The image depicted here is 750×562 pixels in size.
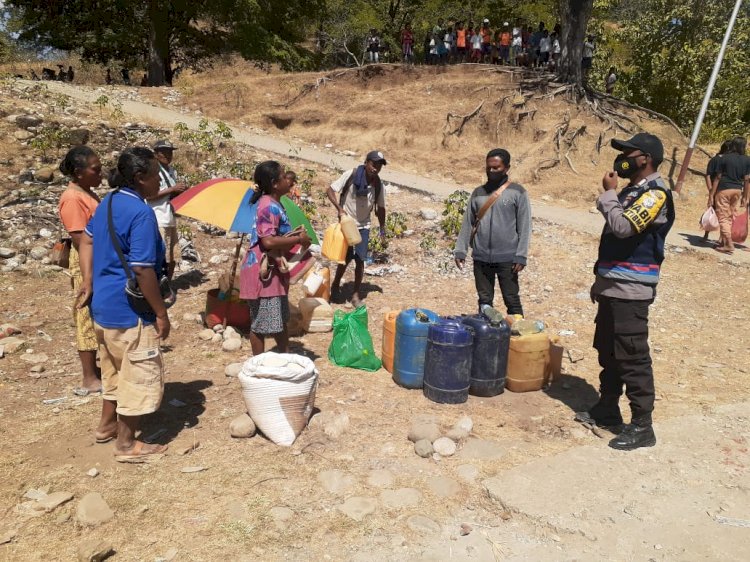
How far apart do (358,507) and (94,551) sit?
123 cm

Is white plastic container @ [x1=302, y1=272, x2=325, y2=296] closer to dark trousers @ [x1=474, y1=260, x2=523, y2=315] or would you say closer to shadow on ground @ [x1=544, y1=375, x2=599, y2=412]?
dark trousers @ [x1=474, y1=260, x2=523, y2=315]

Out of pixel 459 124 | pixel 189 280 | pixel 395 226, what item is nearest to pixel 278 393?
pixel 189 280

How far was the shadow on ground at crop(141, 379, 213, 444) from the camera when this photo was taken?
3.64m

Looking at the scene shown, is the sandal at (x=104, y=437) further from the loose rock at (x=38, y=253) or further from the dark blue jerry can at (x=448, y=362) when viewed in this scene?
the loose rock at (x=38, y=253)

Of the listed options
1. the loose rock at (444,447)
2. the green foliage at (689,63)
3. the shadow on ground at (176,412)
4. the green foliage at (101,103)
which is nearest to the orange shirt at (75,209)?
the shadow on ground at (176,412)

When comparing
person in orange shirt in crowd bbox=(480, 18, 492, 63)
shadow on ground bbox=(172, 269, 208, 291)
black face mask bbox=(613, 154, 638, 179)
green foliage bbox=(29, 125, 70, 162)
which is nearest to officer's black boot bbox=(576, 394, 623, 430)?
black face mask bbox=(613, 154, 638, 179)

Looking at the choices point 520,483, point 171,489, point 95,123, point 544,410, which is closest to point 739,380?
point 544,410

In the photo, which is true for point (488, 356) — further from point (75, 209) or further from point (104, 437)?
point (75, 209)

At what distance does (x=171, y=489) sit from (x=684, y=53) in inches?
797

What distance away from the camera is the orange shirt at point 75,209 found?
12.2 ft

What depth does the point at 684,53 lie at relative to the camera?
18.2 m

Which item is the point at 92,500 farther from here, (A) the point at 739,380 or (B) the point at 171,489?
(A) the point at 739,380

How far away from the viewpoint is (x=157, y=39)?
21516 mm

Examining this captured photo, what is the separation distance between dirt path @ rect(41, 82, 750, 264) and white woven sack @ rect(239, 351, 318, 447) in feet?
24.6
